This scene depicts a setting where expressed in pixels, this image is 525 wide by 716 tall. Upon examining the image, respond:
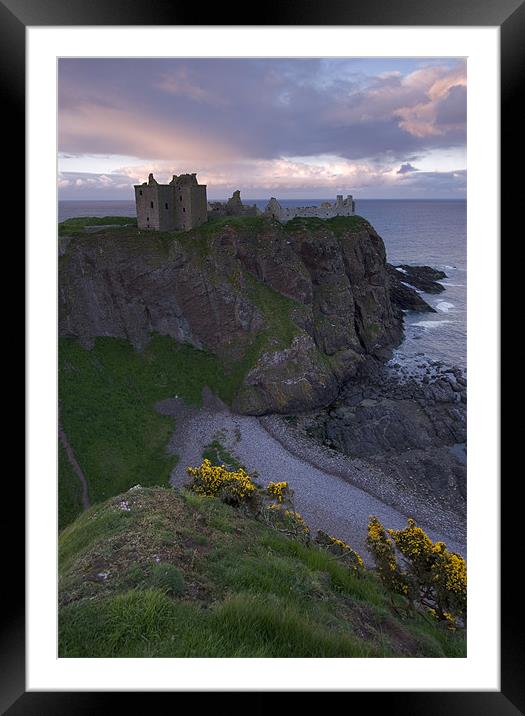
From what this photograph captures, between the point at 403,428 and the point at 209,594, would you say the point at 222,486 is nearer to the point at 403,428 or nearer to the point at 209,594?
the point at 209,594

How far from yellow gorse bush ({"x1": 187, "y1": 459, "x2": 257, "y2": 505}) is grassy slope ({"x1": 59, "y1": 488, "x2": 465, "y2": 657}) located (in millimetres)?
915

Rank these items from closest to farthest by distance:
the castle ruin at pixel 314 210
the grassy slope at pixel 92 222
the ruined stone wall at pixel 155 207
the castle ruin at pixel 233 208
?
the ruined stone wall at pixel 155 207
the grassy slope at pixel 92 222
the castle ruin at pixel 233 208
the castle ruin at pixel 314 210

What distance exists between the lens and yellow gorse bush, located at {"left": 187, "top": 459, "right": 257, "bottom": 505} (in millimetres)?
12017

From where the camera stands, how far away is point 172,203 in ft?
137

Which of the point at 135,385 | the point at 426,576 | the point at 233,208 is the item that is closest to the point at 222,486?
the point at 426,576

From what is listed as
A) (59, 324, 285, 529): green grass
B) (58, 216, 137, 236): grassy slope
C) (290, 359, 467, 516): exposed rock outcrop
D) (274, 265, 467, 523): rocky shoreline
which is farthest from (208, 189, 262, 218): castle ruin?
(290, 359, 467, 516): exposed rock outcrop

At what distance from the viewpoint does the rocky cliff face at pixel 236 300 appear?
3847 centimetres

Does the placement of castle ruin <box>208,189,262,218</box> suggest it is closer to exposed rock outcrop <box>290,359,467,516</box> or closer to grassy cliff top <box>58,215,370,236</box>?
grassy cliff top <box>58,215,370,236</box>

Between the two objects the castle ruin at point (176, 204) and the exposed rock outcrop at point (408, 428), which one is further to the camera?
the castle ruin at point (176, 204)

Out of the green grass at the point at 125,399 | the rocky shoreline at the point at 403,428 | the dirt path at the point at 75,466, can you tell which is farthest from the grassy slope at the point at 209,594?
the rocky shoreline at the point at 403,428

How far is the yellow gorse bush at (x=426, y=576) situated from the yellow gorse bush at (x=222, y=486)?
3631 millimetres

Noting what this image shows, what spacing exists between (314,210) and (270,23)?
49781 millimetres

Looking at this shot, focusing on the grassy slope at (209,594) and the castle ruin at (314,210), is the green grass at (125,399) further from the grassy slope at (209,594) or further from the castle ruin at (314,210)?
the grassy slope at (209,594)
